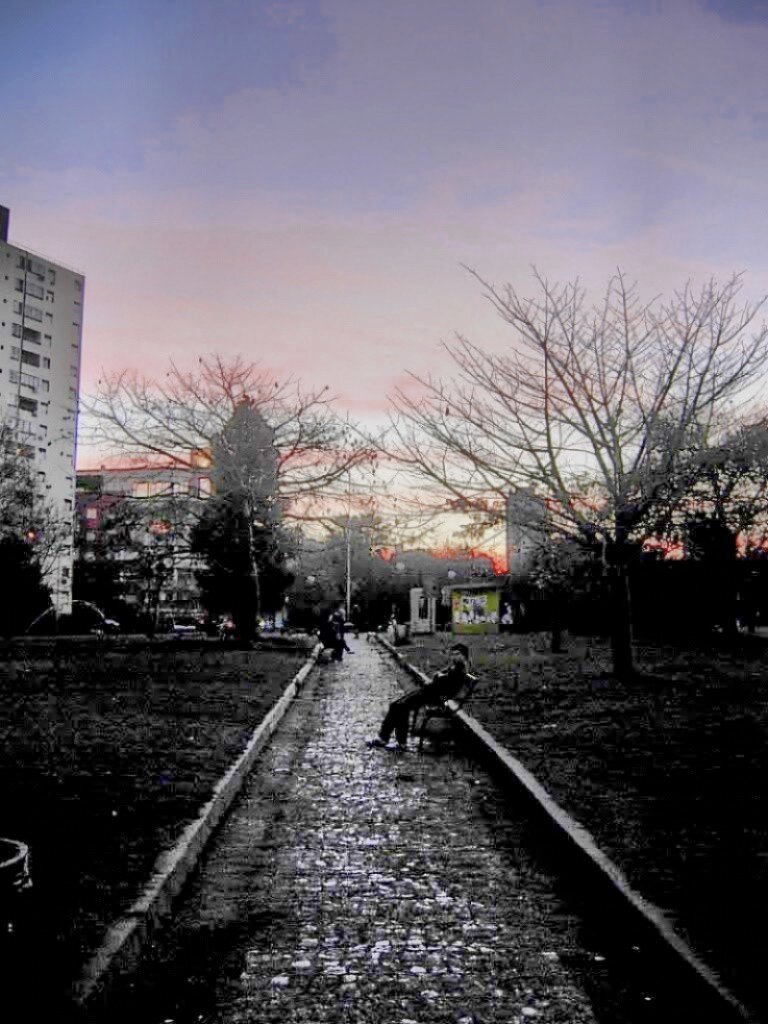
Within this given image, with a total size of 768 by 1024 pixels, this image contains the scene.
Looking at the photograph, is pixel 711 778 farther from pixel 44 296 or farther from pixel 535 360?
pixel 44 296

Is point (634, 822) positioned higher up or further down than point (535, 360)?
further down

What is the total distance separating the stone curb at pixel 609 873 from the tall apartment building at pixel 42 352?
78.4 metres

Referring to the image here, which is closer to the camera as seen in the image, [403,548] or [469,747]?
[469,747]

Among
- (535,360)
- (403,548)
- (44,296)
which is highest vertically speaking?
(44,296)

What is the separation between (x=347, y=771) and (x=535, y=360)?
11.3 m

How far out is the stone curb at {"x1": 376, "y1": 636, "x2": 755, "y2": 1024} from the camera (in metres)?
3.96

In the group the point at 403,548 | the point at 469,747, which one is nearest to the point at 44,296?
the point at 403,548

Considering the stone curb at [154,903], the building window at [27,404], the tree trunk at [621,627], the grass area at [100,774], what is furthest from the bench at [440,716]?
the building window at [27,404]

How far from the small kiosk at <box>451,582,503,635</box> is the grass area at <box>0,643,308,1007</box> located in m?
31.4

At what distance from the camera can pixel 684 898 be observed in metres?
5.14

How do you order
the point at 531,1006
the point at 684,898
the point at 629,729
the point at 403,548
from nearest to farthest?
the point at 531,1006 → the point at 684,898 → the point at 629,729 → the point at 403,548

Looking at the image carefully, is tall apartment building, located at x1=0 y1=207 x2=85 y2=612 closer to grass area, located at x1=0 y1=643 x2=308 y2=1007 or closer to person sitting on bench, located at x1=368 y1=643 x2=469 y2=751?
grass area, located at x1=0 y1=643 x2=308 y2=1007

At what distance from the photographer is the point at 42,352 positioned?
88.6 metres

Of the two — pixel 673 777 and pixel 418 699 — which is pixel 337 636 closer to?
pixel 418 699
